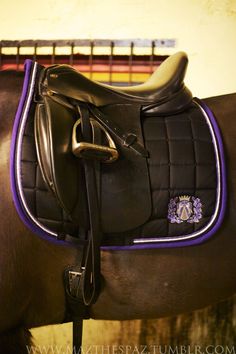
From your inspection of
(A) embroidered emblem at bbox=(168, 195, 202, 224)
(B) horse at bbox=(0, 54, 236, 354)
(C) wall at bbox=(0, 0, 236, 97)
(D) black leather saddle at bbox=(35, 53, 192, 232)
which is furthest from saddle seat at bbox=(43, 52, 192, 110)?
(C) wall at bbox=(0, 0, 236, 97)

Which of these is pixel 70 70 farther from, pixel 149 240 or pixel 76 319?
pixel 76 319

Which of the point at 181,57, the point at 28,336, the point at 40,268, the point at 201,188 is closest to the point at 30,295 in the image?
the point at 40,268

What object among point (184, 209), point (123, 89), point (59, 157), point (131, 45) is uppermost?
point (131, 45)

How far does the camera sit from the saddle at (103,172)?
0.69 m

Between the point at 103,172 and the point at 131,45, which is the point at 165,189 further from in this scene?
the point at 131,45

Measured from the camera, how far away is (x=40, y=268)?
2.41 ft

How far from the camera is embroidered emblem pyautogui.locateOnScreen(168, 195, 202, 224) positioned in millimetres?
746

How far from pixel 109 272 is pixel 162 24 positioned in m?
1.35

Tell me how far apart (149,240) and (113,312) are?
210 millimetres

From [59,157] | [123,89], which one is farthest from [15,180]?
[123,89]

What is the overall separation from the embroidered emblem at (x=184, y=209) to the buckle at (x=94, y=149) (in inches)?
6.6

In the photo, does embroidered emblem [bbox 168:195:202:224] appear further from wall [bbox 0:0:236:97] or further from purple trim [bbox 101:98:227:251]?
wall [bbox 0:0:236:97]

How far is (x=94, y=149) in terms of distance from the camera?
66 cm

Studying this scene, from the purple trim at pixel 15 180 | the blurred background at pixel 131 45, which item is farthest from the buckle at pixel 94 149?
the blurred background at pixel 131 45
